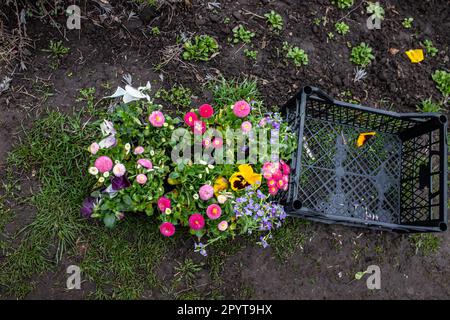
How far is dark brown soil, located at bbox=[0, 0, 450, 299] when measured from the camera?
9.27 feet

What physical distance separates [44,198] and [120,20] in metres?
1.25

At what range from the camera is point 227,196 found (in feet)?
7.70

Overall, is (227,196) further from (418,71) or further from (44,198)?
(418,71)

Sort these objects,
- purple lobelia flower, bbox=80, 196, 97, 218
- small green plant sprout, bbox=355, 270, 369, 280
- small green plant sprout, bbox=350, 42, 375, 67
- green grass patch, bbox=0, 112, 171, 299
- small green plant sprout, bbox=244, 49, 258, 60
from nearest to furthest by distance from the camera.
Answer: purple lobelia flower, bbox=80, 196, 97, 218
green grass patch, bbox=0, 112, 171, 299
small green plant sprout, bbox=355, 270, 369, 280
small green plant sprout, bbox=244, 49, 258, 60
small green plant sprout, bbox=350, 42, 375, 67

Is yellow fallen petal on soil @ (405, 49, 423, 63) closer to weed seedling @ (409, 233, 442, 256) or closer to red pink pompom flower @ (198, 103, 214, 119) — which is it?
weed seedling @ (409, 233, 442, 256)

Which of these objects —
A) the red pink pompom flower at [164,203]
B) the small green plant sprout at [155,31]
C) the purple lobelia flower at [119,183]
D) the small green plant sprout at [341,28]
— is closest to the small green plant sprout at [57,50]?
the small green plant sprout at [155,31]

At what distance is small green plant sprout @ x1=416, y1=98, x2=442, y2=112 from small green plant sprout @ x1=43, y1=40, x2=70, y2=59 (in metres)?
2.45

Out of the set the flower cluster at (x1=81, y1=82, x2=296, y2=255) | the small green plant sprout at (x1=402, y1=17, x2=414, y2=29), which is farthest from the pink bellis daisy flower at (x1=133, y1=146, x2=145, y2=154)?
the small green plant sprout at (x1=402, y1=17, x2=414, y2=29)

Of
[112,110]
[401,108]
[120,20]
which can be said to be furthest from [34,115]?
[401,108]

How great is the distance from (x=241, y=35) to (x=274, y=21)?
0.26 m

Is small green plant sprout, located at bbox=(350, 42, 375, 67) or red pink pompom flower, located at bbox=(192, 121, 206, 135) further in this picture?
small green plant sprout, located at bbox=(350, 42, 375, 67)

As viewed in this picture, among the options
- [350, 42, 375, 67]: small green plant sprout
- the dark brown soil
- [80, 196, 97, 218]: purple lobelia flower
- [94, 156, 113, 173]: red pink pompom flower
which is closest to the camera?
[94, 156, 113, 173]: red pink pompom flower

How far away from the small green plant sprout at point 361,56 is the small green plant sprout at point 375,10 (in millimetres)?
267

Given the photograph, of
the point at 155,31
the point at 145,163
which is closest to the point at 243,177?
the point at 145,163
